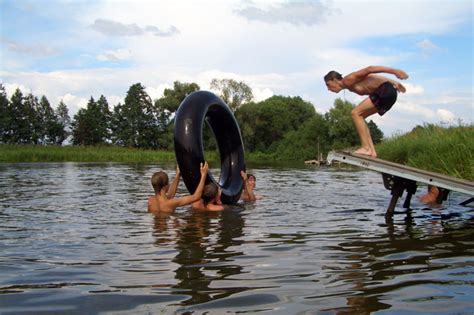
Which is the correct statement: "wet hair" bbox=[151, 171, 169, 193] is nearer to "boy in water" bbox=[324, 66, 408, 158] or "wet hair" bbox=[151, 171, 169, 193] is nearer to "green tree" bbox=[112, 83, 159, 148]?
"boy in water" bbox=[324, 66, 408, 158]

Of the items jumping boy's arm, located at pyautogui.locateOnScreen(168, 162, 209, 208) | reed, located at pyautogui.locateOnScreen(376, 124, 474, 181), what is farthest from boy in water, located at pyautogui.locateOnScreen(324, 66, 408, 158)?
reed, located at pyautogui.locateOnScreen(376, 124, 474, 181)

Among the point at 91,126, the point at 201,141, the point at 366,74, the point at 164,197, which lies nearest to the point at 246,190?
the point at 201,141

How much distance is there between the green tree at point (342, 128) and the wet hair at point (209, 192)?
191 feet

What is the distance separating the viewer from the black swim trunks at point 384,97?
864 cm

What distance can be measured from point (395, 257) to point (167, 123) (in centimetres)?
8552

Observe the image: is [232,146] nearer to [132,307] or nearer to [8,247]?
[8,247]

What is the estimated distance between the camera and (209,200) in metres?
10.6

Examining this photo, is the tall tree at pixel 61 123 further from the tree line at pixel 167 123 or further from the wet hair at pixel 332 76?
the wet hair at pixel 332 76

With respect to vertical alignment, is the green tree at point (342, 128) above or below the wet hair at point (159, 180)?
above

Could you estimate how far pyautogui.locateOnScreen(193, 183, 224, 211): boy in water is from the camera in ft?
34.2

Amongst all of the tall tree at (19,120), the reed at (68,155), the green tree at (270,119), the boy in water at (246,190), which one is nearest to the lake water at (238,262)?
the boy in water at (246,190)

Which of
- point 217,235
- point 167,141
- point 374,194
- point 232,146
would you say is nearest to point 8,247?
point 217,235

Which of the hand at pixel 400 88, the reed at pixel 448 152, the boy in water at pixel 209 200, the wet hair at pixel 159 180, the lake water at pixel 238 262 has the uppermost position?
the hand at pixel 400 88

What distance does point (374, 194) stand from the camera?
14047mm
